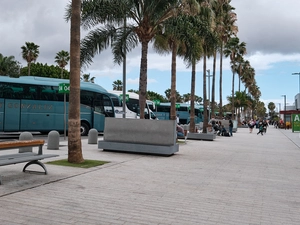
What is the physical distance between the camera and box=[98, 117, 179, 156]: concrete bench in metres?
13.0

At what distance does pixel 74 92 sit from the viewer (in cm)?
977

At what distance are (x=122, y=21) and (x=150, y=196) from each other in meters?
11.0

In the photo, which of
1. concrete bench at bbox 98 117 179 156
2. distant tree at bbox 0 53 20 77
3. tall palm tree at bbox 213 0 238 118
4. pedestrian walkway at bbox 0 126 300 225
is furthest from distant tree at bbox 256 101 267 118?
pedestrian walkway at bbox 0 126 300 225

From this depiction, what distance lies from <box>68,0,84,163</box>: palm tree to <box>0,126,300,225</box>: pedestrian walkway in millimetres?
866

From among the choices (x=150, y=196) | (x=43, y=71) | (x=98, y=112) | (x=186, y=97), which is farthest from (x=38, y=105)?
(x=186, y=97)

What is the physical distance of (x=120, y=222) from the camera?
4996mm

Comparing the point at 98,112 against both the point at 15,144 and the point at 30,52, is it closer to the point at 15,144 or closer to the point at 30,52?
the point at 15,144

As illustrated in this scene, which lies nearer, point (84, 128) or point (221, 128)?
point (84, 128)

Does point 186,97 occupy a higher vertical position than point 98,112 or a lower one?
higher

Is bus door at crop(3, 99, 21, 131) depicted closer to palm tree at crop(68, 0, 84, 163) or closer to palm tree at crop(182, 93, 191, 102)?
palm tree at crop(68, 0, 84, 163)

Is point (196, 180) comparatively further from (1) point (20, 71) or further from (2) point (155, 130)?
(1) point (20, 71)

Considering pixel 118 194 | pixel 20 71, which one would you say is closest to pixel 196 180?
pixel 118 194

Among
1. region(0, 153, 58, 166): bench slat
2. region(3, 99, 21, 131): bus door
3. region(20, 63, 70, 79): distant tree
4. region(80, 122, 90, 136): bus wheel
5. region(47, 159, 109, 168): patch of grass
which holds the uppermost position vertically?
region(20, 63, 70, 79): distant tree

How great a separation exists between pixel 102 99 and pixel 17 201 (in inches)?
789
